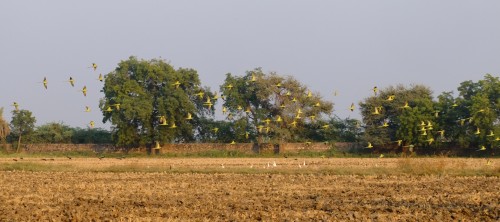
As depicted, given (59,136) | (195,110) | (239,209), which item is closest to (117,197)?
(239,209)

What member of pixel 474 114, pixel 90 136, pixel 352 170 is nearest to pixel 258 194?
pixel 352 170

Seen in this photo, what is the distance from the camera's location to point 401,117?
6744cm

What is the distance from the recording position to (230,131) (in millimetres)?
78062

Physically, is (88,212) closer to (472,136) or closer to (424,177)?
(424,177)

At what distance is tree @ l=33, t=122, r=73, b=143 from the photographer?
3187 inches

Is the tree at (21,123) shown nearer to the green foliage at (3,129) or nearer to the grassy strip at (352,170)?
the green foliage at (3,129)

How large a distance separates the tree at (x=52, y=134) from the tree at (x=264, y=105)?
60.4 ft

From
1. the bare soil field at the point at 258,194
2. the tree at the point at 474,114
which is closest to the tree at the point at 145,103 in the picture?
the tree at the point at 474,114

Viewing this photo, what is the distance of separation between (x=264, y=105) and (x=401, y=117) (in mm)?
14481

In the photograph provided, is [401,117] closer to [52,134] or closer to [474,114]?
[474,114]

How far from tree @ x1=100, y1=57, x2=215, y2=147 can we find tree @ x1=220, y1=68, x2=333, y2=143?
13.9ft

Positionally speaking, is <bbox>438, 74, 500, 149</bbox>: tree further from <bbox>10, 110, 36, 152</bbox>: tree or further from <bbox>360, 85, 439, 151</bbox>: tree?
<bbox>10, 110, 36, 152</bbox>: tree

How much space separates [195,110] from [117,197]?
50.4 m

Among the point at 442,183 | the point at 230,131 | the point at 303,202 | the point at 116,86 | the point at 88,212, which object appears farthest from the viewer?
the point at 230,131
